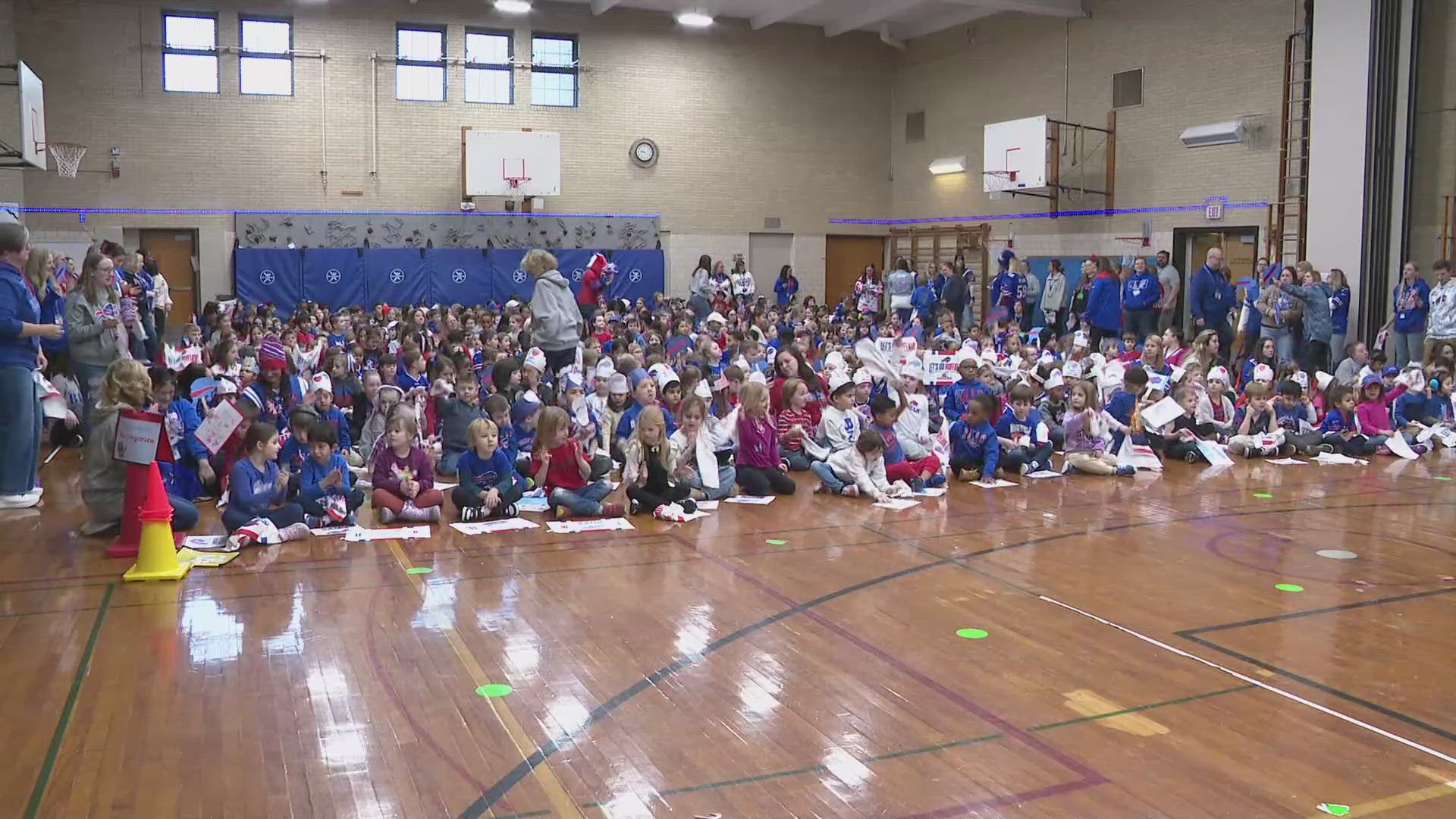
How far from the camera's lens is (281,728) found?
432 centimetres

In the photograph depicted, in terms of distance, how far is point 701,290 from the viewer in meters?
23.3

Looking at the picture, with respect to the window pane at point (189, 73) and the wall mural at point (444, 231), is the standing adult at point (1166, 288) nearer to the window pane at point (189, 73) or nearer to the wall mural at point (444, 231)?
the wall mural at point (444, 231)

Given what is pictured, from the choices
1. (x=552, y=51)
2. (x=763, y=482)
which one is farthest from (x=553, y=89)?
(x=763, y=482)

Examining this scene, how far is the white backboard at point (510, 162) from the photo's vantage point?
22641 millimetres

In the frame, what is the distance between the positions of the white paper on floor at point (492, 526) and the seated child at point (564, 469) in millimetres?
353

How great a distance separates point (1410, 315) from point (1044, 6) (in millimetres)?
9148

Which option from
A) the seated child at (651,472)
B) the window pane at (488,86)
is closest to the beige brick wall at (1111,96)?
the window pane at (488,86)

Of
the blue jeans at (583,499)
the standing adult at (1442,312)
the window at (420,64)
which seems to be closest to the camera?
the blue jeans at (583,499)

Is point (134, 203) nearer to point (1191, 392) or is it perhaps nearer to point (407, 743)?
point (1191, 392)

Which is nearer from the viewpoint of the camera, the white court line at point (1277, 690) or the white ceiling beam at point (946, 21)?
the white court line at point (1277, 690)

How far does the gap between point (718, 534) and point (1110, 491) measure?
3.63 metres

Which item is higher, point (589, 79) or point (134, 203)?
point (589, 79)

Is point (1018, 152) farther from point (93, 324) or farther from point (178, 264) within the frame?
point (93, 324)

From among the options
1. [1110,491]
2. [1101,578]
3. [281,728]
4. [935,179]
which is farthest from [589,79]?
[281,728]
